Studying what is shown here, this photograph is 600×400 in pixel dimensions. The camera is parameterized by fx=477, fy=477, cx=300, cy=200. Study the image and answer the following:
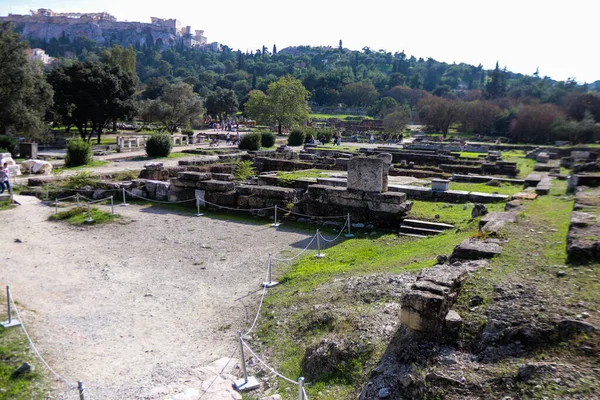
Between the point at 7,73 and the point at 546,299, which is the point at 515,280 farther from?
the point at 7,73

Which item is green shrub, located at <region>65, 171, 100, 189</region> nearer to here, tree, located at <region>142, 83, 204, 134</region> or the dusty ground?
the dusty ground

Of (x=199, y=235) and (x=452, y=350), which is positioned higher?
(x=452, y=350)

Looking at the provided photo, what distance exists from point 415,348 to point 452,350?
1.19ft

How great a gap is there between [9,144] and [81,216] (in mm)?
15427

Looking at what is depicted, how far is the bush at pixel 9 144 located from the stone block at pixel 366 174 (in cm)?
2128

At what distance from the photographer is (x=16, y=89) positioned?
2753 centimetres

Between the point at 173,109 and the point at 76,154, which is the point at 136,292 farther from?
the point at 173,109

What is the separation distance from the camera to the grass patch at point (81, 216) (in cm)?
1378

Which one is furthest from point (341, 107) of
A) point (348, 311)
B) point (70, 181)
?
point (348, 311)

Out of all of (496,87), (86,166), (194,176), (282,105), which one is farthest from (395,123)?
(496,87)

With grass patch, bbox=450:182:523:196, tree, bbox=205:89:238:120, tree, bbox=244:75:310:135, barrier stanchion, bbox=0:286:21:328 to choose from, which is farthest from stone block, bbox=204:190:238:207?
tree, bbox=205:89:238:120

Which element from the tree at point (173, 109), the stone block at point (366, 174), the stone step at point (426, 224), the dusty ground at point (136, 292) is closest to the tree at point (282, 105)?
the tree at point (173, 109)

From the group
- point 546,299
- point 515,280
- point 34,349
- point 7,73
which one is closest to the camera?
point 546,299

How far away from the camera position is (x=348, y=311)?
6.35 metres
